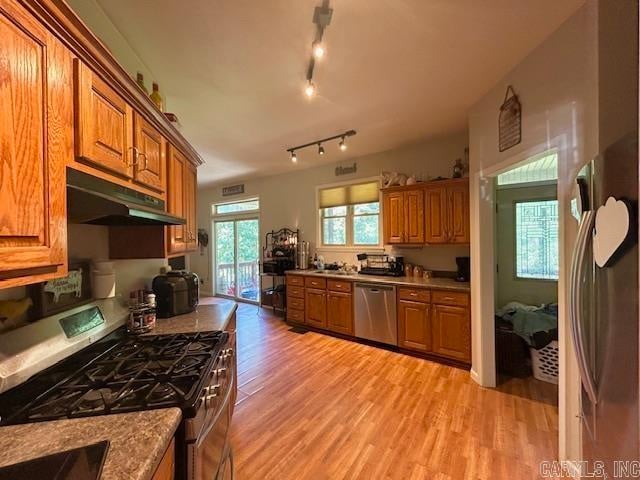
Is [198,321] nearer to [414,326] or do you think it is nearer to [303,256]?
[414,326]

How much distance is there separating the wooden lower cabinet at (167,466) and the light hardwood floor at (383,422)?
3.13 ft

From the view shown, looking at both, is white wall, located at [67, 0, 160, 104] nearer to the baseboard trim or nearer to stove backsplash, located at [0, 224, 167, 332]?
stove backsplash, located at [0, 224, 167, 332]

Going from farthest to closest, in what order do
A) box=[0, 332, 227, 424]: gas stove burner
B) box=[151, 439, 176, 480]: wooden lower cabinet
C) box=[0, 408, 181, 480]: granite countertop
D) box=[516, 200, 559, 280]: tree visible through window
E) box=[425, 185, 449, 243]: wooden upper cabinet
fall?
box=[516, 200, 559, 280]: tree visible through window, box=[425, 185, 449, 243]: wooden upper cabinet, box=[0, 332, 227, 424]: gas stove burner, box=[151, 439, 176, 480]: wooden lower cabinet, box=[0, 408, 181, 480]: granite countertop

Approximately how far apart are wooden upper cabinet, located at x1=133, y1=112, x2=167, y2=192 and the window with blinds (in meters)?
3.10

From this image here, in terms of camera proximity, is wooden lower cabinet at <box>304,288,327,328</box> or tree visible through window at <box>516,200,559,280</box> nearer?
tree visible through window at <box>516,200,559,280</box>

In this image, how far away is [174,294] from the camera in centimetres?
197

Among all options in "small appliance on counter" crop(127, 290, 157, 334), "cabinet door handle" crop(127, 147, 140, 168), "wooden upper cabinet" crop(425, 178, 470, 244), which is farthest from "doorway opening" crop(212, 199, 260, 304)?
"cabinet door handle" crop(127, 147, 140, 168)

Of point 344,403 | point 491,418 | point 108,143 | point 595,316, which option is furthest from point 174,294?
point 491,418

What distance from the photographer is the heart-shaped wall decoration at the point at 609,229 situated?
0.71 metres

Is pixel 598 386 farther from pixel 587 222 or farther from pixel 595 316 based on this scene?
pixel 587 222

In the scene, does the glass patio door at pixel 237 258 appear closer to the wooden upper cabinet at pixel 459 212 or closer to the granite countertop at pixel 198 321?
the granite countertop at pixel 198 321

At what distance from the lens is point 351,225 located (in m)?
4.48

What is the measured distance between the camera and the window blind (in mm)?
4213

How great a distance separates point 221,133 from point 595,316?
3599 mm
